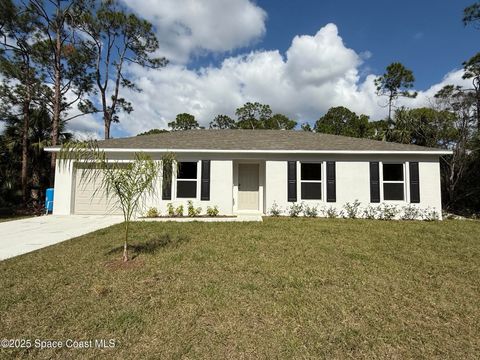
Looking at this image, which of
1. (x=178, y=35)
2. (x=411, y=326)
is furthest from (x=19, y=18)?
(x=411, y=326)

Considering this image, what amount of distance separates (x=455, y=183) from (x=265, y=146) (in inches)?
438

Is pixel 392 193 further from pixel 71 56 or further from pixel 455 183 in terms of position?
pixel 71 56

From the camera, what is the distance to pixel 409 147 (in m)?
10.7

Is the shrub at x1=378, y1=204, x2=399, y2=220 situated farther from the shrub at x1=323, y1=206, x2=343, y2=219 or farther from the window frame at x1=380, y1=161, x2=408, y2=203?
the shrub at x1=323, y1=206, x2=343, y2=219

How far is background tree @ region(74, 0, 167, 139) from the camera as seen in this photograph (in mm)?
18672

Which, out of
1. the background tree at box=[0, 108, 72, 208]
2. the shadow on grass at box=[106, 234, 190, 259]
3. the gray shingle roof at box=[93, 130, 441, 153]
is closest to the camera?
the shadow on grass at box=[106, 234, 190, 259]

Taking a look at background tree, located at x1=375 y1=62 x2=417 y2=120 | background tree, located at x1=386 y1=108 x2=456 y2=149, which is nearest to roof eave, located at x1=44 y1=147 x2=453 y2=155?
background tree, located at x1=386 y1=108 x2=456 y2=149

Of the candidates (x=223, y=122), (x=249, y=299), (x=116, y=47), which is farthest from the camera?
(x=223, y=122)

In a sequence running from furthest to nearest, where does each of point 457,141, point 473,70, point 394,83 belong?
1. point 394,83
2. point 473,70
3. point 457,141

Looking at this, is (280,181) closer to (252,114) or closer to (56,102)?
(56,102)

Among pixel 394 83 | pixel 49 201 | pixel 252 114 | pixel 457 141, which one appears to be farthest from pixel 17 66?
pixel 394 83

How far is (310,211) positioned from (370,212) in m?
2.51

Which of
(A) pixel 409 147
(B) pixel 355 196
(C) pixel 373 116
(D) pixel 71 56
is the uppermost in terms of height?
(D) pixel 71 56

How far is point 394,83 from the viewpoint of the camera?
23.0 m
